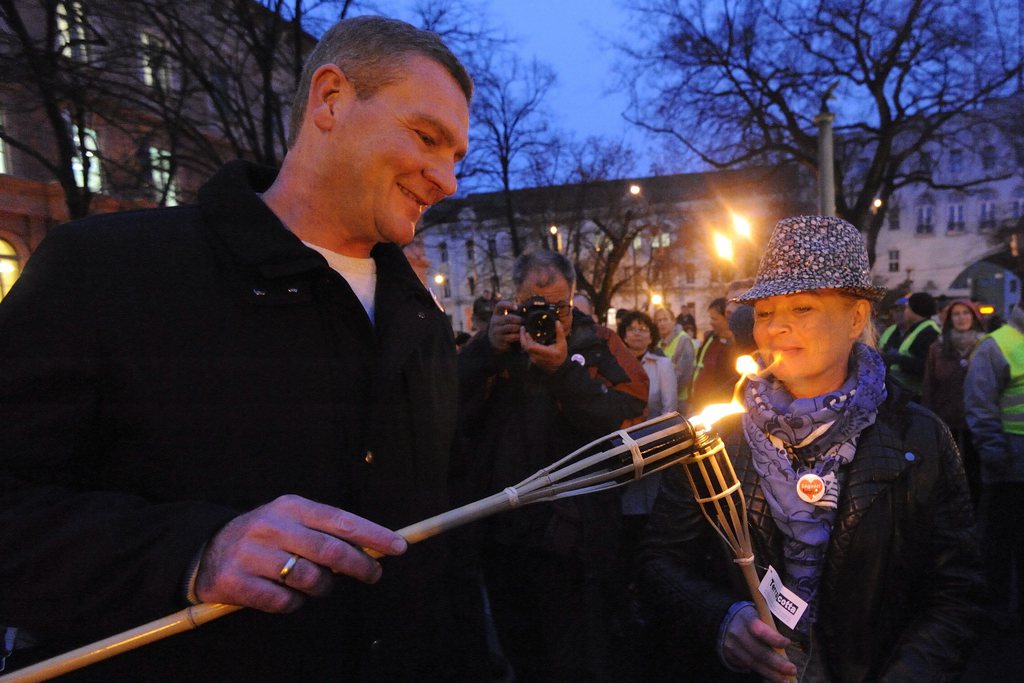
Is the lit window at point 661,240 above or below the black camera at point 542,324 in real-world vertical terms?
above

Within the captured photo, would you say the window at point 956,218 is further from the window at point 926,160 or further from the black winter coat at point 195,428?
the black winter coat at point 195,428

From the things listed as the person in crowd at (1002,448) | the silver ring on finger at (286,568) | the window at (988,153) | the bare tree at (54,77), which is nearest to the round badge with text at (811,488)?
the silver ring on finger at (286,568)

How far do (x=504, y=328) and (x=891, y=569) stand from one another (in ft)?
5.82

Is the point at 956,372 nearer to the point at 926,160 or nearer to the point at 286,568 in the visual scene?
the point at 286,568

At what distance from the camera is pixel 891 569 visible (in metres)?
1.73

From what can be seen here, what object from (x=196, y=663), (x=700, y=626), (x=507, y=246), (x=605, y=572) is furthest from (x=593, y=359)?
(x=507, y=246)

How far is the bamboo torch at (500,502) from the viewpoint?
0.83m

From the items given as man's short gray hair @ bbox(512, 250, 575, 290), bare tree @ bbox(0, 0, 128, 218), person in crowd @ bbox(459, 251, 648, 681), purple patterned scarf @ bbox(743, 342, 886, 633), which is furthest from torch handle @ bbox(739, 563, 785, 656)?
bare tree @ bbox(0, 0, 128, 218)

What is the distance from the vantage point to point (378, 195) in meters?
1.48

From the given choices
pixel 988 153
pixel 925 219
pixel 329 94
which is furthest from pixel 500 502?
pixel 925 219

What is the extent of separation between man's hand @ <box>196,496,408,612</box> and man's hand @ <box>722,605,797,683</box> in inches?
42.7

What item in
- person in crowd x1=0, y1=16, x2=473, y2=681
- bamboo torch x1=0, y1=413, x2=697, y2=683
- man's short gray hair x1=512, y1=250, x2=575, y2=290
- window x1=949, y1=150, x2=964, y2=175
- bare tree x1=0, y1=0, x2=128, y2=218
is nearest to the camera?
bamboo torch x1=0, y1=413, x2=697, y2=683

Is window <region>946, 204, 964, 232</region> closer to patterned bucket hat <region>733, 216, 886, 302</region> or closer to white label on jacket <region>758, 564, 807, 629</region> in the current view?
patterned bucket hat <region>733, 216, 886, 302</region>

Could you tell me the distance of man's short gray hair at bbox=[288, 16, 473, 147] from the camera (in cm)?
146
